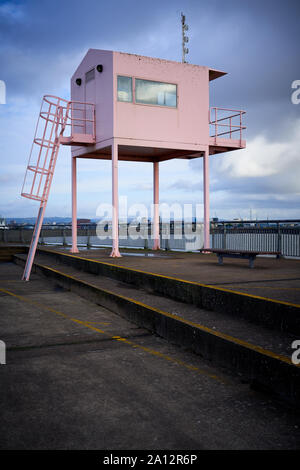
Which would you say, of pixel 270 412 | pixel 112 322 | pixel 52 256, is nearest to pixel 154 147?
pixel 52 256

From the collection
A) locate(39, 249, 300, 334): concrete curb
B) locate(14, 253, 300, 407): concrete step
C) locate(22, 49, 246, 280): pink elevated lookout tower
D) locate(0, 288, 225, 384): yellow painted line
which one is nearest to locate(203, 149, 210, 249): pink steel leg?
locate(22, 49, 246, 280): pink elevated lookout tower

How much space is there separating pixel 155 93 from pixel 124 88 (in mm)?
1255

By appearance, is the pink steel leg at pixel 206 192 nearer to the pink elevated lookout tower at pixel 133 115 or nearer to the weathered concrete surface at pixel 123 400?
the pink elevated lookout tower at pixel 133 115

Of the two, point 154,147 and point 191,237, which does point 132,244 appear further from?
point 154,147

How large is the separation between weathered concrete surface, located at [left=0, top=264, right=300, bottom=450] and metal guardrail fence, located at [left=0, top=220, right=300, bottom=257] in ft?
27.4

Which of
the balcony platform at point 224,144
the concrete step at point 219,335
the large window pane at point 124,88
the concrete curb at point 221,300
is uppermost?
the large window pane at point 124,88

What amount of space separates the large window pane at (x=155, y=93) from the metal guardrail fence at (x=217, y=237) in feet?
16.3

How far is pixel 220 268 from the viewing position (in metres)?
10.6

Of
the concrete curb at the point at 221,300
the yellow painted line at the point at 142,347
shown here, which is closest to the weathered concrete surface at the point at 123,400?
the yellow painted line at the point at 142,347

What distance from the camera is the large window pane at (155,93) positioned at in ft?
49.0

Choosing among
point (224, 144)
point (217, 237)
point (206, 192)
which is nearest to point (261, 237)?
point (217, 237)

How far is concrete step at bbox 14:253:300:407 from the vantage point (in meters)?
4.36

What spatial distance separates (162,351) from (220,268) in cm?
490

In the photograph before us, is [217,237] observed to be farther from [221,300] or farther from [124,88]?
[221,300]
